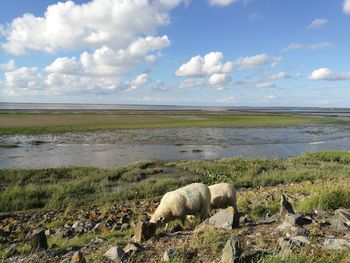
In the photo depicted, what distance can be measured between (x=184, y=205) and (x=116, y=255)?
4321 millimetres

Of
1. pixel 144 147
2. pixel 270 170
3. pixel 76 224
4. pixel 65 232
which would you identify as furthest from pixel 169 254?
pixel 144 147

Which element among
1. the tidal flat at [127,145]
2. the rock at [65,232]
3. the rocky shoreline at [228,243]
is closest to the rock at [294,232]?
the rocky shoreline at [228,243]

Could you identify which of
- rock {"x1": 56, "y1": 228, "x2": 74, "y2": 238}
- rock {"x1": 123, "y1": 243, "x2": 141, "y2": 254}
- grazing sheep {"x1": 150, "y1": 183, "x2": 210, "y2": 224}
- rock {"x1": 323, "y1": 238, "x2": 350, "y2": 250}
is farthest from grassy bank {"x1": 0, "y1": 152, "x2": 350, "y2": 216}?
rock {"x1": 123, "y1": 243, "x2": 141, "y2": 254}

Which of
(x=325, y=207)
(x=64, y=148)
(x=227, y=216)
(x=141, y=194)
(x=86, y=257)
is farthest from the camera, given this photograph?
(x=64, y=148)

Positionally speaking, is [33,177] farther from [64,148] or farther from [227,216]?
[227,216]

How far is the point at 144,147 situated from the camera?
38.0 meters

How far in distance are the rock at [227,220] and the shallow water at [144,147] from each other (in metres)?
21.8

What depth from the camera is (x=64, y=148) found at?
3641 centimetres

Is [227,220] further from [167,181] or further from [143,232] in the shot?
[167,181]

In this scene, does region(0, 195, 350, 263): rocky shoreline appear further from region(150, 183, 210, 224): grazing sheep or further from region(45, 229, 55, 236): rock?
region(45, 229, 55, 236): rock

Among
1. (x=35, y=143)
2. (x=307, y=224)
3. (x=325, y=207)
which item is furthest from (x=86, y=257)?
(x=35, y=143)

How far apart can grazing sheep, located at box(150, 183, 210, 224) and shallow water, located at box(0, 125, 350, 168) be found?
19044mm

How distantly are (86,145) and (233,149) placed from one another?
15887 millimetres

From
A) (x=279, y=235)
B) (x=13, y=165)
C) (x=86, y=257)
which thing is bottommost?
(x=13, y=165)
